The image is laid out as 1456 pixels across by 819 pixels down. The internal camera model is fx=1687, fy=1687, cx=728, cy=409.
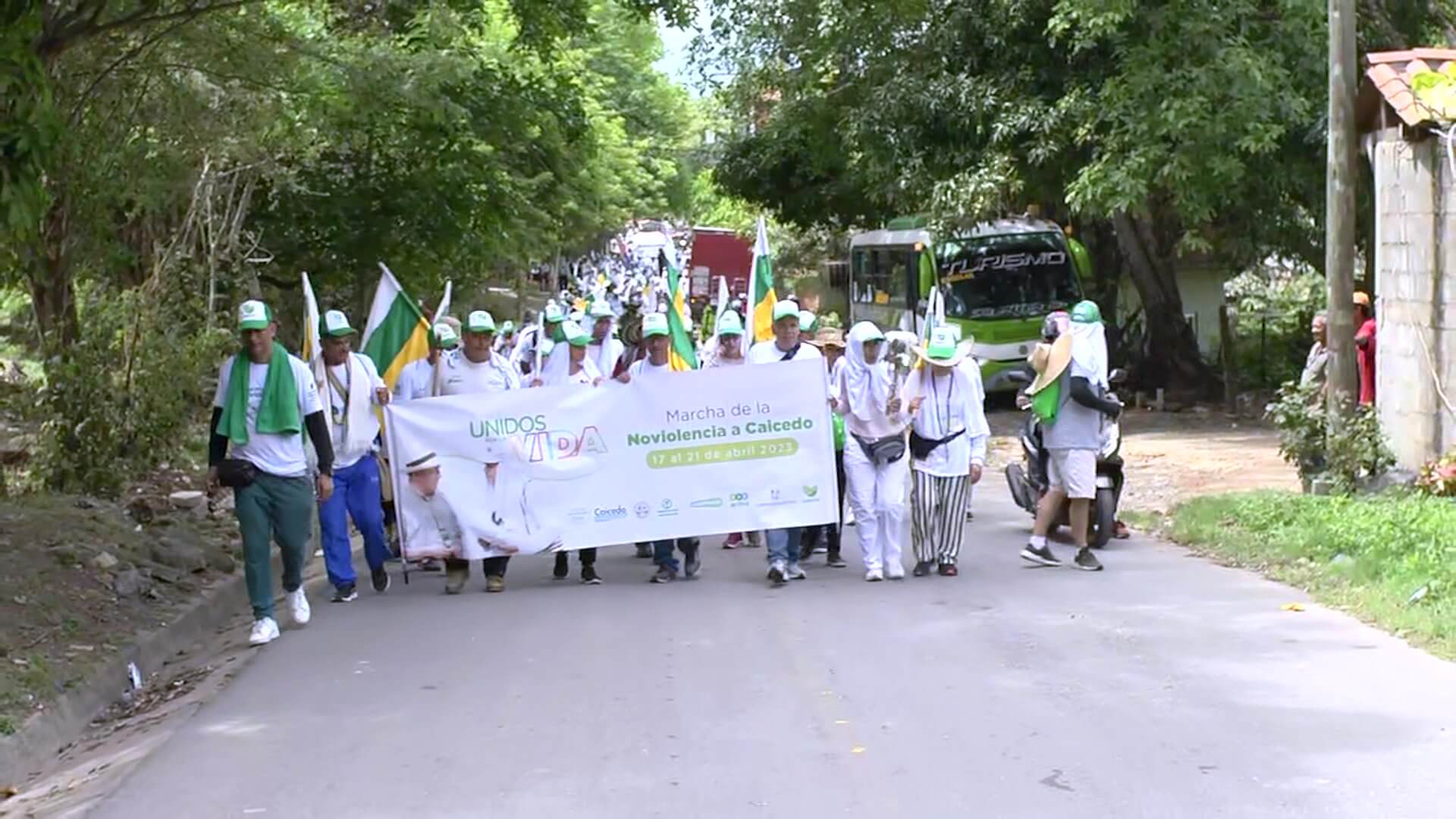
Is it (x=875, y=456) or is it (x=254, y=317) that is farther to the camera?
(x=875, y=456)

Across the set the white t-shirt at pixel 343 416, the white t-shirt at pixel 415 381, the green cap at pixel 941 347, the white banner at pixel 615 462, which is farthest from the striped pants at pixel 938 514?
the white t-shirt at pixel 343 416

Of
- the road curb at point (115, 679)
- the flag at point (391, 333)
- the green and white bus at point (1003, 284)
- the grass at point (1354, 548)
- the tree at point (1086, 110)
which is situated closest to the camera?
the road curb at point (115, 679)

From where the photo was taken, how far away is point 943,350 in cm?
1038

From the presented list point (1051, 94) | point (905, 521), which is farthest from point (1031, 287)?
point (905, 521)

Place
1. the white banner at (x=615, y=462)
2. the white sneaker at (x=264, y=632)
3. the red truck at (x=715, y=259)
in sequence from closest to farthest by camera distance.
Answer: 1. the white sneaker at (x=264, y=632)
2. the white banner at (x=615, y=462)
3. the red truck at (x=715, y=259)

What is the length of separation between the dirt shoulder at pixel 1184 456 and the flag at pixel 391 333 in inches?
252

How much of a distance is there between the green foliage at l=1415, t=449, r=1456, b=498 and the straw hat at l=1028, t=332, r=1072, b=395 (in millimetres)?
3092

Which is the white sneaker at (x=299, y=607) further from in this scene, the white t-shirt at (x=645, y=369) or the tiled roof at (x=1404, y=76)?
the tiled roof at (x=1404, y=76)

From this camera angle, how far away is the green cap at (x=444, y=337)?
11398 mm

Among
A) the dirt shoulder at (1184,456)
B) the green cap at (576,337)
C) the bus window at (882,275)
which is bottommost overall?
the dirt shoulder at (1184,456)

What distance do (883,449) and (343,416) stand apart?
3.32 m

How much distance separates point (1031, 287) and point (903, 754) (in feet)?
63.0

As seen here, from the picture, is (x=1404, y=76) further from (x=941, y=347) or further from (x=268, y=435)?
(x=268, y=435)

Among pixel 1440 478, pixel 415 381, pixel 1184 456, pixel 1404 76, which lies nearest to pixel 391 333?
pixel 415 381
